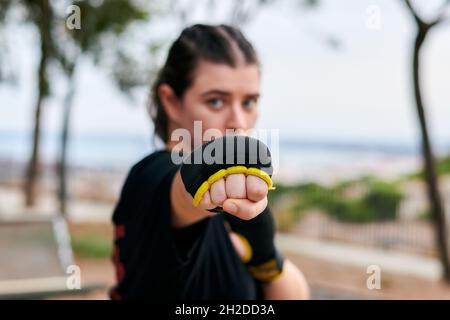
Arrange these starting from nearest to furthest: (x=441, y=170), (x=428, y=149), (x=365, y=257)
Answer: (x=428, y=149) < (x=365, y=257) < (x=441, y=170)

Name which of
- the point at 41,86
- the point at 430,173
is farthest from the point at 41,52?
the point at 430,173

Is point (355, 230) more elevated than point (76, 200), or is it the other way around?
point (76, 200)

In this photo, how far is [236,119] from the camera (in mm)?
1172

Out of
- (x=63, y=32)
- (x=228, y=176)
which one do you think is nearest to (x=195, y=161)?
(x=228, y=176)

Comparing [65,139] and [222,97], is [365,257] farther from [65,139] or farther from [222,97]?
[222,97]

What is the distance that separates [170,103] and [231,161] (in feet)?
1.85

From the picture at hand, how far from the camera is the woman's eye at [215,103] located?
119 centimetres

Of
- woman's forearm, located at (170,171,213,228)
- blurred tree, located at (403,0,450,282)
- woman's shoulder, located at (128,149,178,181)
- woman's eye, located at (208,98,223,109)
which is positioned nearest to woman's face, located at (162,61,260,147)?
woman's eye, located at (208,98,223,109)

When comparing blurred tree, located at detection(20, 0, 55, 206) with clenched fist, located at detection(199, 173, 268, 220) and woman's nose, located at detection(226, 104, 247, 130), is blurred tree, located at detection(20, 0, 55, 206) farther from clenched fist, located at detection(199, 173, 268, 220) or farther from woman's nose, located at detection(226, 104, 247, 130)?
clenched fist, located at detection(199, 173, 268, 220)

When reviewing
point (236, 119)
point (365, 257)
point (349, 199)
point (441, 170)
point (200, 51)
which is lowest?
point (365, 257)

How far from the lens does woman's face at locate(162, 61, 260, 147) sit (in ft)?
3.87
